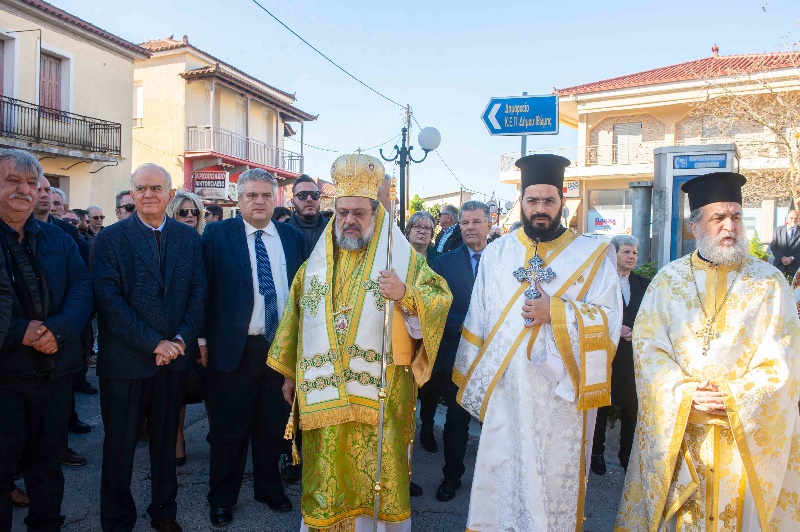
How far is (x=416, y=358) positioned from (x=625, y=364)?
7.73 ft

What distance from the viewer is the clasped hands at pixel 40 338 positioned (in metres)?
3.27

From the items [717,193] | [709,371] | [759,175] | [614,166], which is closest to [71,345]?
[709,371]

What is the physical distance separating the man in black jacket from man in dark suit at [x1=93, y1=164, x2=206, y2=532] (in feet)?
0.68

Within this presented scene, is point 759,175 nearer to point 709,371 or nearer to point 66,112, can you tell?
point 709,371

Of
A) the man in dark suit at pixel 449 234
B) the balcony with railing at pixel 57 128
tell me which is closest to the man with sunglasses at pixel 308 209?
the man in dark suit at pixel 449 234

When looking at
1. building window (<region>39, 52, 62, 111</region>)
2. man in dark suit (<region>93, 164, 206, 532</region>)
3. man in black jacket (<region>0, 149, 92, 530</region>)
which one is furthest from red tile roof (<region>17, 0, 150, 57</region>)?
man in dark suit (<region>93, 164, 206, 532</region>)

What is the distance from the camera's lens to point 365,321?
3383mm

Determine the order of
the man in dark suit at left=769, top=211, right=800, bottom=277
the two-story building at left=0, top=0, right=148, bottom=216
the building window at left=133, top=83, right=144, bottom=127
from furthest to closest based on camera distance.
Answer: the building window at left=133, top=83, right=144, bottom=127, the two-story building at left=0, top=0, right=148, bottom=216, the man in dark suit at left=769, top=211, right=800, bottom=277

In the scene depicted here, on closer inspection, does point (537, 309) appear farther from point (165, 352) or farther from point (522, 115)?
point (522, 115)

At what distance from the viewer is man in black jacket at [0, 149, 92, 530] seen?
10.8ft

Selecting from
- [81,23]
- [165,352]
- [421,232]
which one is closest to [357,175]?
[165,352]

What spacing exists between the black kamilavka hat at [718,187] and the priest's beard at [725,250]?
192 millimetres

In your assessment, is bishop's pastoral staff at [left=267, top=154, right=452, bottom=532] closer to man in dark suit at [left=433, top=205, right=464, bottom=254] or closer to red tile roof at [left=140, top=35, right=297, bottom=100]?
man in dark suit at [left=433, top=205, right=464, bottom=254]

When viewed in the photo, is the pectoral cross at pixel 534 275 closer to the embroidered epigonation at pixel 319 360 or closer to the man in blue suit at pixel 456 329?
the embroidered epigonation at pixel 319 360
